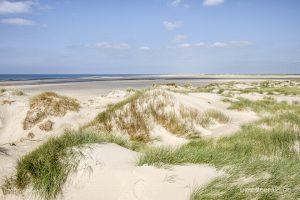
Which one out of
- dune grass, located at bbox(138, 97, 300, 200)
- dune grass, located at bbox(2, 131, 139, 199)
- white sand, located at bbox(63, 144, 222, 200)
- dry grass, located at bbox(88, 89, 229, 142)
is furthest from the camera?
dry grass, located at bbox(88, 89, 229, 142)

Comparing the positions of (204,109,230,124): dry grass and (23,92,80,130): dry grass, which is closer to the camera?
(23,92,80,130): dry grass

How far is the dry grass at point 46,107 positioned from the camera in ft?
44.6

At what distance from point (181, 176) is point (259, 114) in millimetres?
11787

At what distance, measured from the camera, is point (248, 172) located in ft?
16.2

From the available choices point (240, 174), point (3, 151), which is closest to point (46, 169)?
point (3, 151)

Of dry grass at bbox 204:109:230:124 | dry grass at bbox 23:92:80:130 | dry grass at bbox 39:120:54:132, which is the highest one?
dry grass at bbox 23:92:80:130

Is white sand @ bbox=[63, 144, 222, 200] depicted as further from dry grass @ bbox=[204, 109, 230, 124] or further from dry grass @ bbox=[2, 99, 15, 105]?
dry grass @ bbox=[2, 99, 15, 105]

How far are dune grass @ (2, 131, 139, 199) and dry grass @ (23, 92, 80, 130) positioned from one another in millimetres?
8278

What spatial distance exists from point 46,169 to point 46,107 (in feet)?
31.0

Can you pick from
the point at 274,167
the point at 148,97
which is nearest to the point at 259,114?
the point at 148,97

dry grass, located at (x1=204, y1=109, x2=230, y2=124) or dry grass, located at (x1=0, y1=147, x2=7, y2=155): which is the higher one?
dry grass, located at (x1=0, y1=147, x2=7, y2=155)

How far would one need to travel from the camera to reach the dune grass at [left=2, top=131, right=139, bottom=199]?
4840mm

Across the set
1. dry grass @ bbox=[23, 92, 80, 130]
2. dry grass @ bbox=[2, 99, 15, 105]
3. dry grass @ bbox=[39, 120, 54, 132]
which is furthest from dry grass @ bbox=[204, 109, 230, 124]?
dry grass @ bbox=[2, 99, 15, 105]

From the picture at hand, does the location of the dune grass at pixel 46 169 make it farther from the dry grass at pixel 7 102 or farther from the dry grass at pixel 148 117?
the dry grass at pixel 7 102
